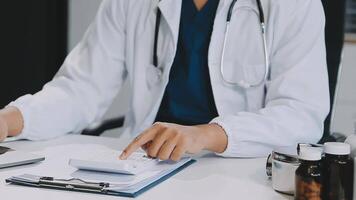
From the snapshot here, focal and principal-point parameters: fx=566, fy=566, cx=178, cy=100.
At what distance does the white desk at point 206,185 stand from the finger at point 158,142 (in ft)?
0.20

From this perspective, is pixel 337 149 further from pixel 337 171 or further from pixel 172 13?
pixel 172 13

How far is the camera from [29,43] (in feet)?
9.05

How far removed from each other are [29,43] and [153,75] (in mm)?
1419

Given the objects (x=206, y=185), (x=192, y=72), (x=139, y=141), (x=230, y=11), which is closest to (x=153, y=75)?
(x=192, y=72)

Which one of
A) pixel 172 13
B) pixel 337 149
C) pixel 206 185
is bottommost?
pixel 206 185

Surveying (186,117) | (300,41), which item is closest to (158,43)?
(186,117)

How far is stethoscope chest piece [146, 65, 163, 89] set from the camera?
4.94 ft

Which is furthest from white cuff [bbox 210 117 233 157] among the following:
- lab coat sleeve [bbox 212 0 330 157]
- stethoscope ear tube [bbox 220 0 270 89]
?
stethoscope ear tube [bbox 220 0 270 89]

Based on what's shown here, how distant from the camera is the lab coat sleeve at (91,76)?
1443 mm

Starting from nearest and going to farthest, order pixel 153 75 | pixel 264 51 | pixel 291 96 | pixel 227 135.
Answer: pixel 227 135
pixel 291 96
pixel 264 51
pixel 153 75

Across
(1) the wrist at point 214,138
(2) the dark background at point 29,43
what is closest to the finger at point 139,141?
(1) the wrist at point 214,138

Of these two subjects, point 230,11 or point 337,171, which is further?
point 230,11

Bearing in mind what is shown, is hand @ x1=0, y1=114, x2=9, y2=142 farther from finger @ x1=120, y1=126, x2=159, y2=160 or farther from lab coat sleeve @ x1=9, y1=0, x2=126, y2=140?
finger @ x1=120, y1=126, x2=159, y2=160

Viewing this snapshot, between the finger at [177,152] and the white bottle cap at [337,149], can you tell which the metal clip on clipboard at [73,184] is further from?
the white bottle cap at [337,149]
